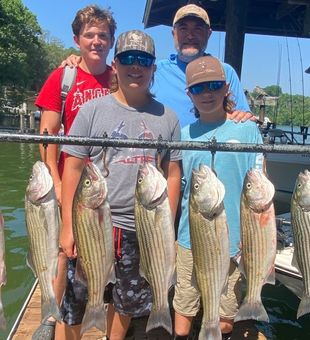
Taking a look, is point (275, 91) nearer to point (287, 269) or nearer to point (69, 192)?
point (287, 269)

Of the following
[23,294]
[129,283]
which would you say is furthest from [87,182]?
[23,294]

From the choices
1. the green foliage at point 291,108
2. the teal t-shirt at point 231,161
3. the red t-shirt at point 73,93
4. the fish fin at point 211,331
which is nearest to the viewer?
the fish fin at point 211,331

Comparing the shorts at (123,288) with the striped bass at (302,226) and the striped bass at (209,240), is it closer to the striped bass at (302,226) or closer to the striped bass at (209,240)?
the striped bass at (209,240)

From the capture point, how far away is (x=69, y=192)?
10.7 ft

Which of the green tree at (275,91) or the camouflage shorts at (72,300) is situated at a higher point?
the green tree at (275,91)

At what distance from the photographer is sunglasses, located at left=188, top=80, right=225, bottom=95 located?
11.5 feet

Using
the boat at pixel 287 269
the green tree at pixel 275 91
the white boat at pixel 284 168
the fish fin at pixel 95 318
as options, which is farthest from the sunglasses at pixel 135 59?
the green tree at pixel 275 91

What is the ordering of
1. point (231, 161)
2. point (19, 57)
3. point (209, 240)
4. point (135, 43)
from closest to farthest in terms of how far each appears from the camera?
point (209, 240)
point (135, 43)
point (231, 161)
point (19, 57)

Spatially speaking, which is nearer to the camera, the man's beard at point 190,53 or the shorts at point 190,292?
the shorts at point 190,292

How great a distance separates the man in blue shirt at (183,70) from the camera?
4191 millimetres

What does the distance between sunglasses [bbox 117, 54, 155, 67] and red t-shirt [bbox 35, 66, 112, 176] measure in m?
0.78

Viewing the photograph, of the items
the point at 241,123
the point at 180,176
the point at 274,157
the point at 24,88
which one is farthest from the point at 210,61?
the point at 24,88

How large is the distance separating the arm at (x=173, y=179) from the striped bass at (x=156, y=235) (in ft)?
1.93

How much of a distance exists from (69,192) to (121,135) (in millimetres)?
534
